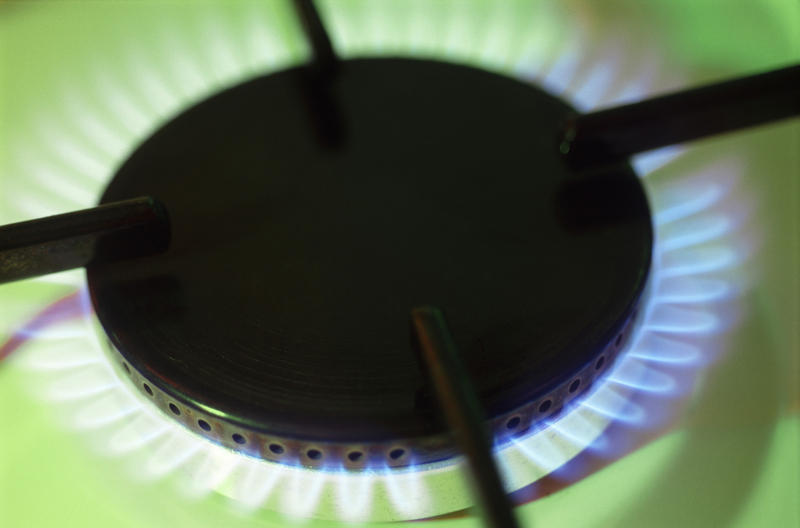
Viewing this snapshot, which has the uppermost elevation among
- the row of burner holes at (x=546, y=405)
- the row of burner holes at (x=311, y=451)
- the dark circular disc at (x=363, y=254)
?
the dark circular disc at (x=363, y=254)

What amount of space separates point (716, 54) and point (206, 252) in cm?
54

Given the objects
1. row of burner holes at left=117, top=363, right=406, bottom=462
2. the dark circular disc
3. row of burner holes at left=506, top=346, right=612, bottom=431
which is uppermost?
the dark circular disc

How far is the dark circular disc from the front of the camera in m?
0.47

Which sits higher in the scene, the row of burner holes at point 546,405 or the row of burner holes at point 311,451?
the row of burner holes at point 546,405

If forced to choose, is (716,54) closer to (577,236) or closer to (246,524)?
(577,236)

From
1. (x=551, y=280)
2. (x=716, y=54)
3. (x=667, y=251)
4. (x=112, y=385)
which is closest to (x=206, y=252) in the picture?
(x=112, y=385)

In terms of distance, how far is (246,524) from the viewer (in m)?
0.48

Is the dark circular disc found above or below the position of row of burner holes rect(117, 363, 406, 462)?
above

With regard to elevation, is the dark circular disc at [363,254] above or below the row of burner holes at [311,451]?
above

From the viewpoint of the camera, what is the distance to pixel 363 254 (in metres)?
0.56

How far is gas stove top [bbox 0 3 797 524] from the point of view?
0.46m

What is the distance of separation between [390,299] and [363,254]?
45 millimetres

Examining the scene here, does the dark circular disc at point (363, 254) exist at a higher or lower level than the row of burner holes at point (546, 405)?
higher

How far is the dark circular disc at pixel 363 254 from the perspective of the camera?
0.47 m
